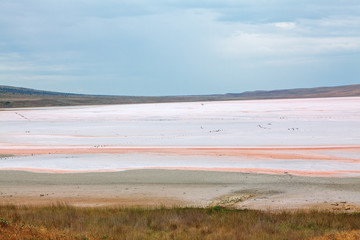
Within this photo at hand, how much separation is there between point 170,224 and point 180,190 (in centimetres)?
441

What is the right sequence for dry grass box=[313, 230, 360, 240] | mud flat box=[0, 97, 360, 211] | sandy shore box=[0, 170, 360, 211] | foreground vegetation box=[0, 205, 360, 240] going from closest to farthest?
dry grass box=[313, 230, 360, 240], foreground vegetation box=[0, 205, 360, 240], sandy shore box=[0, 170, 360, 211], mud flat box=[0, 97, 360, 211]

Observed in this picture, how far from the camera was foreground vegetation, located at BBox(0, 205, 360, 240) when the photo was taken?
9602 mm

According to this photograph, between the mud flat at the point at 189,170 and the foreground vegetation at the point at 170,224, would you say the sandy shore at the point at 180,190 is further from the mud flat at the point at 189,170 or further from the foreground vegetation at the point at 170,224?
the foreground vegetation at the point at 170,224

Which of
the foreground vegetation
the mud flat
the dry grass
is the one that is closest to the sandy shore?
the mud flat

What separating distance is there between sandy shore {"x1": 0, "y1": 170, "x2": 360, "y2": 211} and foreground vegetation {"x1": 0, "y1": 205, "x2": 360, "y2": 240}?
1332 mm

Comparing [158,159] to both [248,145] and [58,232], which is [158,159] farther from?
[58,232]

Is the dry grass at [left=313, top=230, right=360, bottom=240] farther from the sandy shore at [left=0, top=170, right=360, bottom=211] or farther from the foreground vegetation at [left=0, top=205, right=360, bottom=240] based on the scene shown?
the sandy shore at [left=0, top=170, right=360, bottom=211]

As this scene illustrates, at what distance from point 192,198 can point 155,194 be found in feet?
4.04

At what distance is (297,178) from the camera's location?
16812 mm

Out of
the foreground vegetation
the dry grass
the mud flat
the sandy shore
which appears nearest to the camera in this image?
the dry grass

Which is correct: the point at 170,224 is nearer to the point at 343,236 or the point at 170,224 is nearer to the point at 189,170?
the point at 343,236

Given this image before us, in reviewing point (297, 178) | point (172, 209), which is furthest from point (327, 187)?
point (172, 209)

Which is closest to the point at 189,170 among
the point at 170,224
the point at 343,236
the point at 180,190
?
the point at 180,190

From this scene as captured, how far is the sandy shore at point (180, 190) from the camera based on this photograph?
13.6 m
